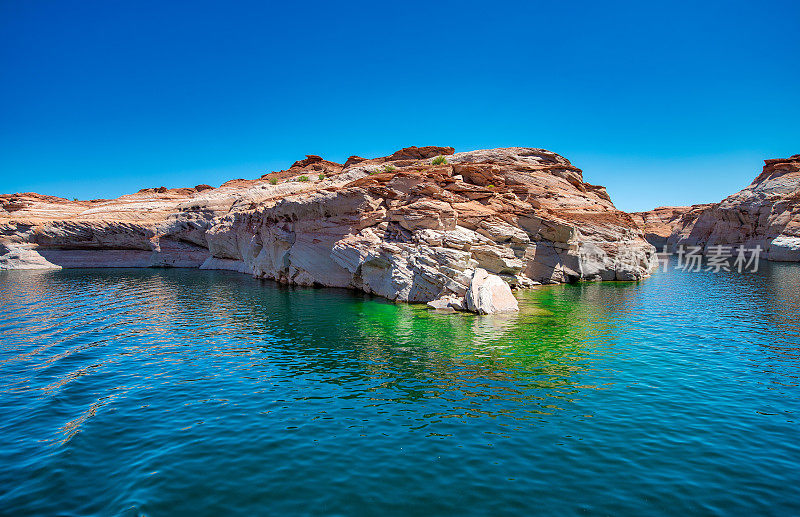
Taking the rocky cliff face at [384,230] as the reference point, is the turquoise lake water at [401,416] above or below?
below

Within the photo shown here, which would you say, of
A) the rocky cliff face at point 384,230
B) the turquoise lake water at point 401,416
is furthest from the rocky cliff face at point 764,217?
the turquoise lake water at point 401,416

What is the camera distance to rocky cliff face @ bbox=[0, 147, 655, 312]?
3522 centimetres

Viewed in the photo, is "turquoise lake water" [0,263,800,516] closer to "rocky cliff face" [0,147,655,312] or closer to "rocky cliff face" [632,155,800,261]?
"rocky cliff face" [0,147,655,312]

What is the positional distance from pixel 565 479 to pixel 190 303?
31.8 meters

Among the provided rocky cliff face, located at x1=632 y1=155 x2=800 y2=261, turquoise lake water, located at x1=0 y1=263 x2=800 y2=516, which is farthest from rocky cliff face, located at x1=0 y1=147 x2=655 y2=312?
rocky cliff face, located at x1=632 y1=155 x2=800 y2=261

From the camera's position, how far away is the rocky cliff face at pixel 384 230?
35.2 meters

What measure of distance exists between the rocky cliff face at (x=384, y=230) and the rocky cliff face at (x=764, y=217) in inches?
1241

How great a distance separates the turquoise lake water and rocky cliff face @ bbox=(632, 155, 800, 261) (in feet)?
220

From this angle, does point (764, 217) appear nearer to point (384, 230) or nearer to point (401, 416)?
point (384, 230)

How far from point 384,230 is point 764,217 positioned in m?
82.6

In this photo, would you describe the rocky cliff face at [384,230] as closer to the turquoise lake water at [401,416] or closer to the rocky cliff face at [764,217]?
the turquoise lake water at [401,416]

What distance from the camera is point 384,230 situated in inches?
1506

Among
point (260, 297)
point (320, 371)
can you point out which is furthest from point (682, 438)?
point (260, 297)

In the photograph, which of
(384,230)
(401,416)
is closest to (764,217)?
(384,230)
